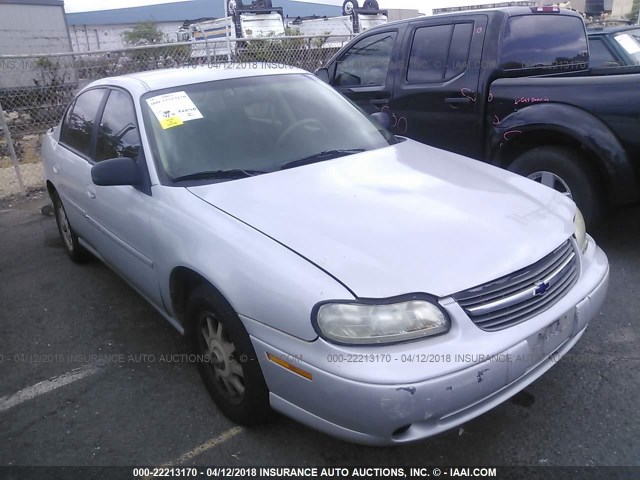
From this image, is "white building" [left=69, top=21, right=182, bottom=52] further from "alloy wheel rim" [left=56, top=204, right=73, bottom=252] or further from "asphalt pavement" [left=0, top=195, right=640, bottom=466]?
"asphalt pavement" [left=0, top=195, right=640, bottom=466]

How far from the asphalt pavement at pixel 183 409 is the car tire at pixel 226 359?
0.47ft

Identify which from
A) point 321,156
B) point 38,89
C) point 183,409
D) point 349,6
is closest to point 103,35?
point 349,6

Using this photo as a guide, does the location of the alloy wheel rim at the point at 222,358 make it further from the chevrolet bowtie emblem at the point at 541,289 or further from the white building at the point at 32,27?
the white building at the point at 32,27

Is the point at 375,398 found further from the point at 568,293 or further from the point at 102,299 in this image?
the point at 102,299

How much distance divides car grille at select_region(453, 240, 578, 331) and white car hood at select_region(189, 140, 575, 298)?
0.04 metres

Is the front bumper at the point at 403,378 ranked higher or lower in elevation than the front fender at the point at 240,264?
lower

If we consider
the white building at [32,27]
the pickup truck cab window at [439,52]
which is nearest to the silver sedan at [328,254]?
the pickup truck cab window at [439,52]

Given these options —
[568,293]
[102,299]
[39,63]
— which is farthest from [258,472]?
[39,63]

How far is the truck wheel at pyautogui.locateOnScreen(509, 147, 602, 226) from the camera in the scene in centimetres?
411

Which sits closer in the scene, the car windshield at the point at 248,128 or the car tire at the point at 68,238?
the car windshield at the point at 248,128

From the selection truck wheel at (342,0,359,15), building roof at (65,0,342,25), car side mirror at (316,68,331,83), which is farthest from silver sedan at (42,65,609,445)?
building roof at (65,0,342,25)

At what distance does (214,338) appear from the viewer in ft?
8.34

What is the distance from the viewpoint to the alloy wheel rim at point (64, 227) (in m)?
4.61

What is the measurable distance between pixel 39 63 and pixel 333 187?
665cm
